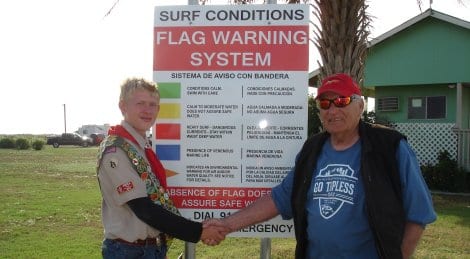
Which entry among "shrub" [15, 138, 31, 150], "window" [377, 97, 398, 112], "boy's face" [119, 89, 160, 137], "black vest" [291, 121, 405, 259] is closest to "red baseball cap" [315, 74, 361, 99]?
"black vest" [291, 121, 405, 259]

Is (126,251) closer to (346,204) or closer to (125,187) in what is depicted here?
(125,187)

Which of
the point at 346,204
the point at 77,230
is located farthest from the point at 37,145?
the point at 346,204

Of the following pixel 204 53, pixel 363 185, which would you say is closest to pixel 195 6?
pixel 204 53

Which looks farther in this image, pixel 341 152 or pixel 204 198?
pixel 204 198

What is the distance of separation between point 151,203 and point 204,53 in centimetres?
137

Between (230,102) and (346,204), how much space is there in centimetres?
134

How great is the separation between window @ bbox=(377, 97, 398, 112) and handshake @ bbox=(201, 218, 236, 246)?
15.2m

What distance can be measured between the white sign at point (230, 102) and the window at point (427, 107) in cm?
1453

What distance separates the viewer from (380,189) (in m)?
Answer: 2.87

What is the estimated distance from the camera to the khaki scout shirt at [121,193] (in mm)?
3082

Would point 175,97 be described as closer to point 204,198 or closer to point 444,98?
point 204,198

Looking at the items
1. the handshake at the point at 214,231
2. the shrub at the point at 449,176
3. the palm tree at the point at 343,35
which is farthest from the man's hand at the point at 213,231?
the shrub at the point at 449,176

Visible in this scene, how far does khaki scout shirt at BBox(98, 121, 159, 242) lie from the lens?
308 cm

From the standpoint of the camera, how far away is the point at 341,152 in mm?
3137
